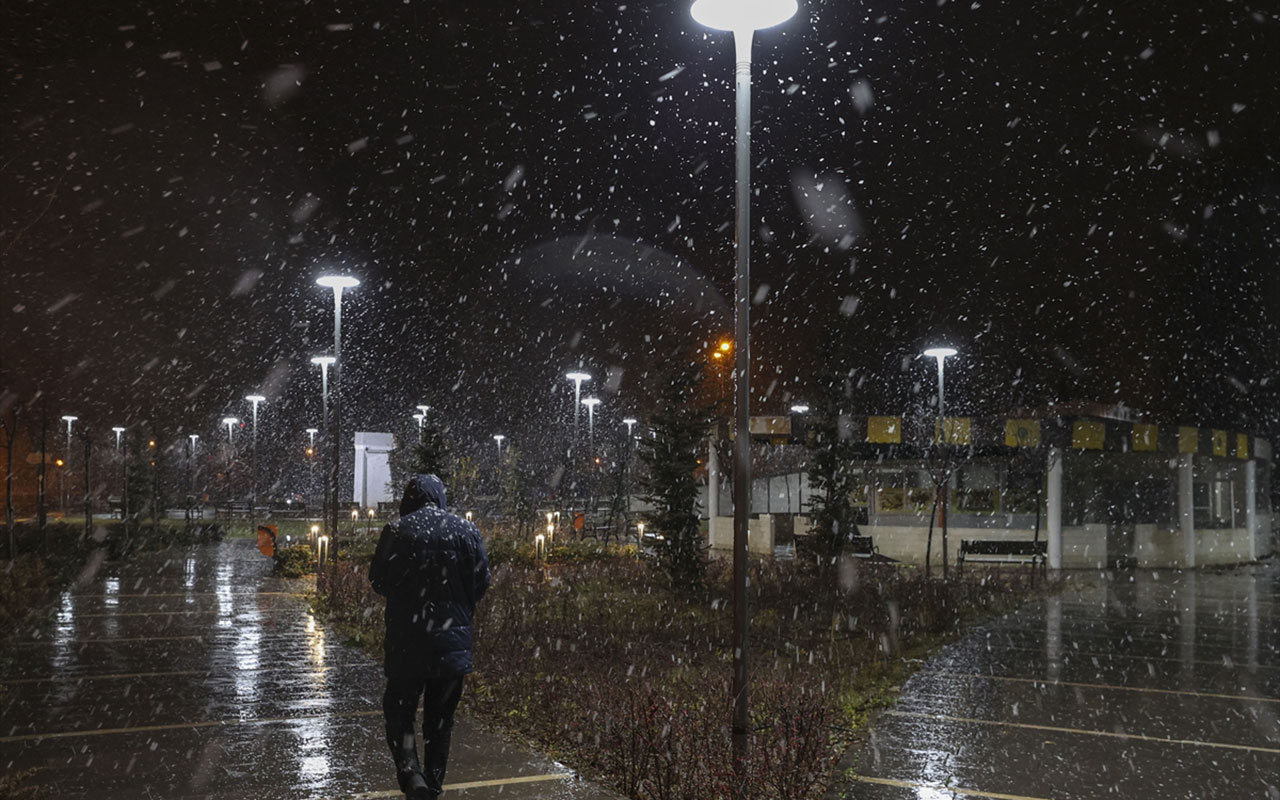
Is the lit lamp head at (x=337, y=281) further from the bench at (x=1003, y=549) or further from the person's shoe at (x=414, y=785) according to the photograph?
the bench at (x=1003, y=549)

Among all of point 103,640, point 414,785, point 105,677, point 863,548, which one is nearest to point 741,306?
point 414,785

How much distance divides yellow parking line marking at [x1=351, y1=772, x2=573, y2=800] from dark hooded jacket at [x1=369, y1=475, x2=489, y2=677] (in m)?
1.19

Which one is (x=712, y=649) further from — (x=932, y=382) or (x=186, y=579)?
(x=932, y=382)

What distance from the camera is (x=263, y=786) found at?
6.52m

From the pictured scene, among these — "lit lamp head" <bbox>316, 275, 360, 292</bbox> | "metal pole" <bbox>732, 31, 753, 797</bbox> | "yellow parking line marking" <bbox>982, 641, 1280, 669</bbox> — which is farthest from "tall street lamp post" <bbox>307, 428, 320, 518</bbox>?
"metal pole" <bbox>732, 31, 753, 797</bbox>

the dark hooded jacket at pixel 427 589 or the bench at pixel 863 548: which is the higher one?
the dark hooded jacket at pixel 427 589

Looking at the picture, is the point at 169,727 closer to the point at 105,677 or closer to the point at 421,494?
the point at 105,677

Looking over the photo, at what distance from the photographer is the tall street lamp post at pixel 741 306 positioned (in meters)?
6.78

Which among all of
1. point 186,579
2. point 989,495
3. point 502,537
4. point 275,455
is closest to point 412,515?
Result: point 186,579

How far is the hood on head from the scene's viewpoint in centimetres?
594

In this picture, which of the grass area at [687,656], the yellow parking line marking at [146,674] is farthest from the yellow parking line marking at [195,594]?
the yellow parking line marking at [146,674]

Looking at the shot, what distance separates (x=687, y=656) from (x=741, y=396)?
18.5 feet

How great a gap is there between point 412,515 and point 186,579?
1796cm

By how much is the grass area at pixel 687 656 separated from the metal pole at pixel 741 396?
46cm
